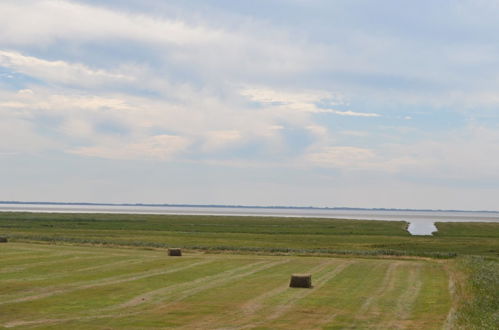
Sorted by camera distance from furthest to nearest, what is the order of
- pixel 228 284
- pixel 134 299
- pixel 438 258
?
pixel 438 258
pixel 228 284
pixel 134 299

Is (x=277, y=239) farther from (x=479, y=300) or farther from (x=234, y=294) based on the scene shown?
(x=479, y=300)

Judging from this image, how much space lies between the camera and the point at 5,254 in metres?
47.4

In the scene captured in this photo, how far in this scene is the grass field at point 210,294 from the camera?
22875 millimetres

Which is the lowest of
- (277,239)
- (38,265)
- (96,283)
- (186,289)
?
(186,289)

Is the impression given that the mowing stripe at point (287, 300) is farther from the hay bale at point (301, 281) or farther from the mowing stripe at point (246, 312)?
the hay bale at point (301, 281)

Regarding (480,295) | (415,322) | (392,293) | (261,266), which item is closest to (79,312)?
(415,322)

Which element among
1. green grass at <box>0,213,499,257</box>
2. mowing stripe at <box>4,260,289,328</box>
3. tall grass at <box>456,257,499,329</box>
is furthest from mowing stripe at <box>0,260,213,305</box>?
green grass at <box>0,213,499,257</box>

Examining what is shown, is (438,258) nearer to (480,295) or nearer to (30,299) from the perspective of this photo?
(480,295)

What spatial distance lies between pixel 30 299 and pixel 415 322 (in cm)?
1708

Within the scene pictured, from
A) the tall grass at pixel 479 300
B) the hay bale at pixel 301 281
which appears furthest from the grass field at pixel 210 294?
the tall grass at pixel 479 300

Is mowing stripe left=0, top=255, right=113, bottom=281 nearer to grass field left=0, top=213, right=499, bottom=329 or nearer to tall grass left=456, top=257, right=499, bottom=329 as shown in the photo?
grass field left=0, top=213, right=499, bottom=329

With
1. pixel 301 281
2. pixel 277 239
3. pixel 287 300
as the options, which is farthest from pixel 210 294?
pixel 277 239

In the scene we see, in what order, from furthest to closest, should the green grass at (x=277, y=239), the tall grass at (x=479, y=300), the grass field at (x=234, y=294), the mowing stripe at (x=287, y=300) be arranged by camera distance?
1. the green grass at (x=277, y=239)
2. the mowing stripe at (x=287, y=300)
3. the grass field at (x=234, y=294)
4. the tall grass at (x=479, y=300)

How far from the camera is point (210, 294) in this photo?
29.8 m
